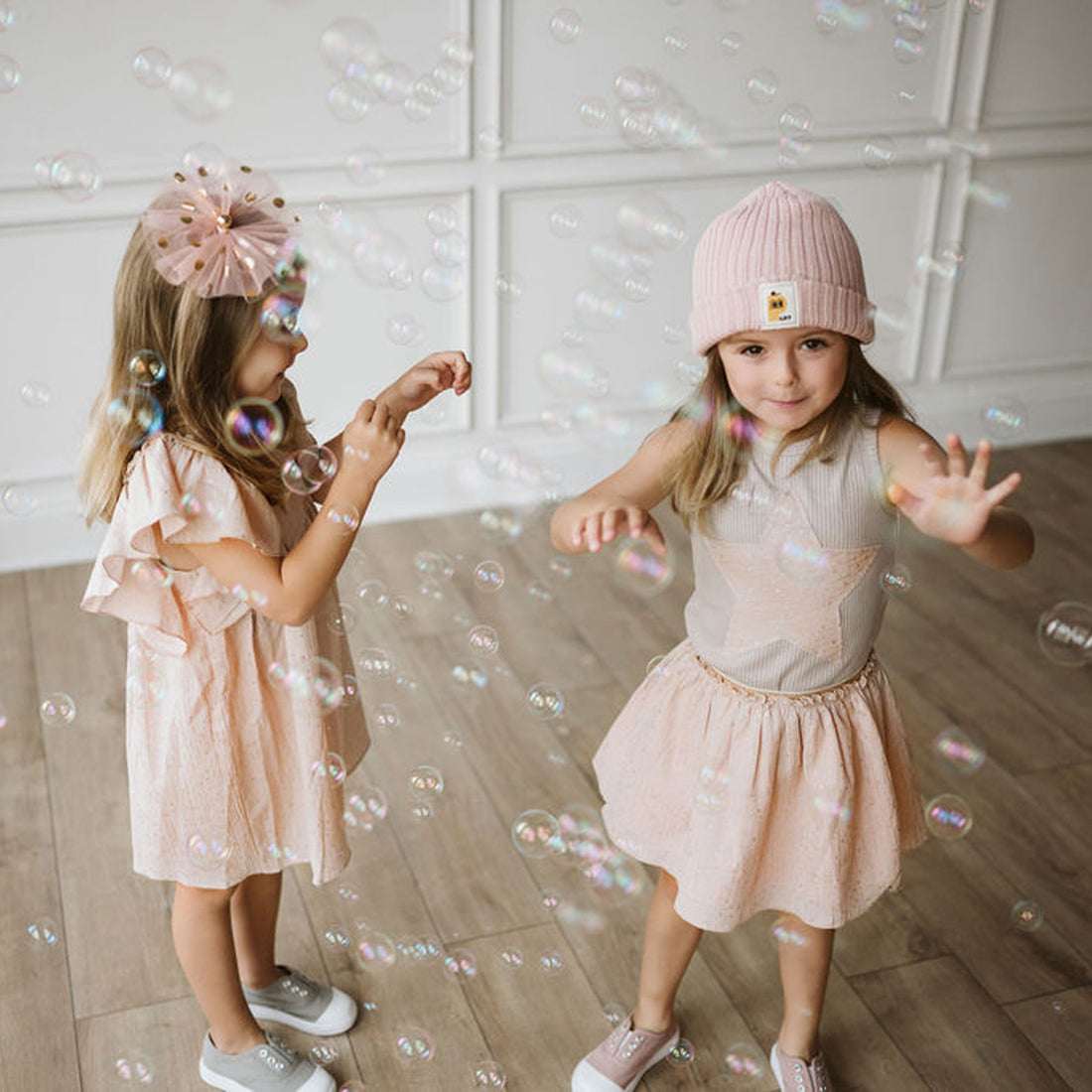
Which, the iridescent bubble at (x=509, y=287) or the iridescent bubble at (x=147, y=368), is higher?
the iridescent bubble at (x=147, y=368)

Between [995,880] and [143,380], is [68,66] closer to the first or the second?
[143,380]

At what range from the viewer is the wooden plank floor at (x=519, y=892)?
6.33 feet

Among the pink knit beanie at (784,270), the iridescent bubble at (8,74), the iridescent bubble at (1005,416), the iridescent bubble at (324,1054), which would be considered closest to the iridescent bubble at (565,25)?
the iridescent bubble at (8,74)

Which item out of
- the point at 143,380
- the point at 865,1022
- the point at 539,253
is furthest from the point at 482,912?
the point at 539,253

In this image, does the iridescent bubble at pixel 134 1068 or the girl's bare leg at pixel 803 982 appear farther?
the iridescent bubble at pixel 134 1068

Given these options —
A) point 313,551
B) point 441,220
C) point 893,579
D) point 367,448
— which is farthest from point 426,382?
point 441,220

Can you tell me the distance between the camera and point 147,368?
152 cm

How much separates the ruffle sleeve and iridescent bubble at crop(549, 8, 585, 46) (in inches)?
71.0

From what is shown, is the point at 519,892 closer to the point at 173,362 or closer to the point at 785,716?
the point at 785,716

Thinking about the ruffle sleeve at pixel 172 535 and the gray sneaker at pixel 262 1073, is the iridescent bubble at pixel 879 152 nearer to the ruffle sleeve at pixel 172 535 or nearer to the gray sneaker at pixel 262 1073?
the ruffle sleeve at pixel 172 535

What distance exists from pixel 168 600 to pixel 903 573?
2.85 feet

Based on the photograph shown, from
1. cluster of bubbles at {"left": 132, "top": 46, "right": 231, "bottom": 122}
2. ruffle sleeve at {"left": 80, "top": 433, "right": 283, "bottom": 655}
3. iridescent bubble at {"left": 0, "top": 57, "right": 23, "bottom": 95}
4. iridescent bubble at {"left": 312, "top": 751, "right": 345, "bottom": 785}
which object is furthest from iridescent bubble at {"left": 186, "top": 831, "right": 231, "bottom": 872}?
iridescent bubble at {"left": 0, "top": 57, "right": 23, "bottom": 95}

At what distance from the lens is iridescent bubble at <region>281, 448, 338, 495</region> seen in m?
1.60

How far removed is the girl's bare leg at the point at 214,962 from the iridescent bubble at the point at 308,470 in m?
0.51
